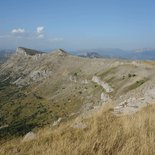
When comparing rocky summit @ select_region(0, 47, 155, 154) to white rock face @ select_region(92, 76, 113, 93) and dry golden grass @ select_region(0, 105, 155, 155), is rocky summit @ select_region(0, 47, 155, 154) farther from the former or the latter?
dry golden grass @ select_region(0, 105, 155, 155)

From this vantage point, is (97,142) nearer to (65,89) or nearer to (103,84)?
(103,84)

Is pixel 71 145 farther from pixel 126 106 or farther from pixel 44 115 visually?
pixel 44 115

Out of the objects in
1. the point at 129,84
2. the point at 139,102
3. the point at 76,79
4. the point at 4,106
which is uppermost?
the point at 139,102

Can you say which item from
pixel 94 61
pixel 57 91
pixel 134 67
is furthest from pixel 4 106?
pixel 134 67

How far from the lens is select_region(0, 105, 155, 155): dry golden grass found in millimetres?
7059

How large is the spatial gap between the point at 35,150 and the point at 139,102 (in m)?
9.01

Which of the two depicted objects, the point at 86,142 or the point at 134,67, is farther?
the point at 134,67

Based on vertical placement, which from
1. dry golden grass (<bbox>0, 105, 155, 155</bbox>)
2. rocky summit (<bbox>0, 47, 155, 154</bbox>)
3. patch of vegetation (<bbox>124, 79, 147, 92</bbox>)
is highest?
dry golden grass (<bbox>0, 105, 155, 155</bbox>)

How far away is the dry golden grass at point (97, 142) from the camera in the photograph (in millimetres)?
7059

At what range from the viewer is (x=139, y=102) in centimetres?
1551

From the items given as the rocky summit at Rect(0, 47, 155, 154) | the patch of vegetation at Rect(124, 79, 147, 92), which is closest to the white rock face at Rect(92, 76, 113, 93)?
the rocky summit at Rect(0, 47, 155, 154)

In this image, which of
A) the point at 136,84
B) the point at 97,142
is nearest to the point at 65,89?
the point at 136,84

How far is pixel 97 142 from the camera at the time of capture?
7.59m

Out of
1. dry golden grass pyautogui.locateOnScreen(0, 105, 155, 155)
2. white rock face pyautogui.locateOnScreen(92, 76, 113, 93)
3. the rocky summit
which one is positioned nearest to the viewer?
dry golden grass pyautogui.locateOnScreen(0, 105, 155, 155)
